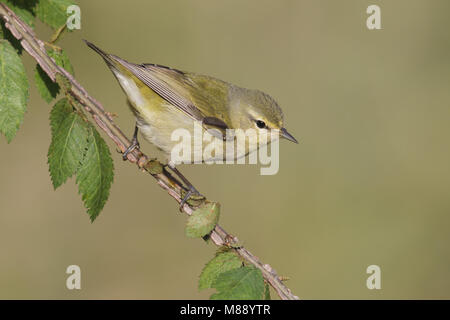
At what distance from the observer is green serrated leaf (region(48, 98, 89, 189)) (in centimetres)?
162

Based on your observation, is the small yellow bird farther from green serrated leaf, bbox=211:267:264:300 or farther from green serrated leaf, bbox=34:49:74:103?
green serrated leaf, bbox=211:267:264:300

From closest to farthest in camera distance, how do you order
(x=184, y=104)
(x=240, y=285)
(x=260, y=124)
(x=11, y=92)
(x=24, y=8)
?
(x=240, y=285), (x=11, y=92), (x=24, y=8), (x=184, y=104), (x=260, y=124)

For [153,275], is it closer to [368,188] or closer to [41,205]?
[41,205]

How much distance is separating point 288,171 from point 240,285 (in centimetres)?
460

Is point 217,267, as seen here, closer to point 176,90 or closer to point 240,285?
point 240,285

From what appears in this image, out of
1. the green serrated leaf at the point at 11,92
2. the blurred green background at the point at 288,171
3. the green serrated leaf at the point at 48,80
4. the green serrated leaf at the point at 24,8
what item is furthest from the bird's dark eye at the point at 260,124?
the blurred green background at the point at 288,171

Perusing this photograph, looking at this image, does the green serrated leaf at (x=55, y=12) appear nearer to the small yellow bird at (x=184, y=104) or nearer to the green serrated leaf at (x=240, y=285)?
the small yellow bird at (x=184, y=104)

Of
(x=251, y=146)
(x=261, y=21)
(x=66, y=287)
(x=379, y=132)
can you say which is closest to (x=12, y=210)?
(x=66, y=287)

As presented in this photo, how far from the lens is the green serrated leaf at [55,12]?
1.85 m

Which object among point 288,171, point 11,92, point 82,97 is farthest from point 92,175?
point 288,171

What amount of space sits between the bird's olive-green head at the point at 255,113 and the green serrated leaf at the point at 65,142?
1727 mm

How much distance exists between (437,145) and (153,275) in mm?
3629

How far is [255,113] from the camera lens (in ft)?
10.9

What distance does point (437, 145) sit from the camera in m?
6.19
